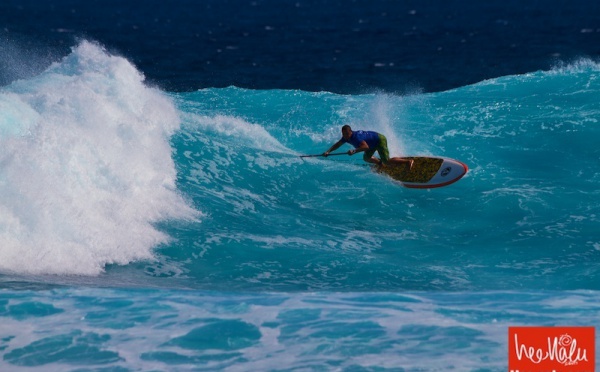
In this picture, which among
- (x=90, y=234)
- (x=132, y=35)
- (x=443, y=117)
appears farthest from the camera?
(x=132, y=35)

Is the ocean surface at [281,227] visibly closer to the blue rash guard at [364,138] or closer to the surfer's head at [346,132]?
the blue rash guard at [364,138]

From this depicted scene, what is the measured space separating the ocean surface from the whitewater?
0.12 feet

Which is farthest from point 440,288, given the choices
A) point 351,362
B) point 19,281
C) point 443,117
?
point 443,117

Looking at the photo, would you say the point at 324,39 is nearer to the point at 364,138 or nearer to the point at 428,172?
the point at 364,138

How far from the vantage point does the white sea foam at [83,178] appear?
11133 millimetres

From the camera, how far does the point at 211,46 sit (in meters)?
42.5

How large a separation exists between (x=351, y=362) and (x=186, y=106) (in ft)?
51.0

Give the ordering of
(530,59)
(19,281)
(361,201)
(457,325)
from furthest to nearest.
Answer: (530,59)
(361,201)
(19,281)
(457,325)

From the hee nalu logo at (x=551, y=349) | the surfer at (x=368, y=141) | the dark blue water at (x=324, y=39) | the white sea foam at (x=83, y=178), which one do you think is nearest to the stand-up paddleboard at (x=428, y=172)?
the surfer at (x=368, y=141)

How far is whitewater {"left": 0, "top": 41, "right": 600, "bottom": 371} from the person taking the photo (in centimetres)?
818

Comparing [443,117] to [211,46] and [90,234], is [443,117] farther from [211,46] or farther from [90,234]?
[211,46]

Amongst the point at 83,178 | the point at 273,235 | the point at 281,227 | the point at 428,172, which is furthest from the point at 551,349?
the point at 83,178

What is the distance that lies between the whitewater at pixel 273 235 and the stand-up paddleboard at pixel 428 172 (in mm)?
189

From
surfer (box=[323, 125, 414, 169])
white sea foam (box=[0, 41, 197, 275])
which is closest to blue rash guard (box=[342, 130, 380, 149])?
surfer (box=[323, 125, 414, 169])
